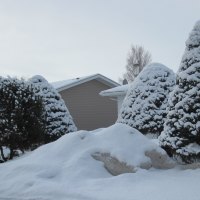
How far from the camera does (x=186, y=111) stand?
731 cm

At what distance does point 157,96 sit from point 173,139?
14.6 feet

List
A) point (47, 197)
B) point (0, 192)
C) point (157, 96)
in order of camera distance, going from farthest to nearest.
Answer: point (157, 96), point (0, 192), point (47, 197)

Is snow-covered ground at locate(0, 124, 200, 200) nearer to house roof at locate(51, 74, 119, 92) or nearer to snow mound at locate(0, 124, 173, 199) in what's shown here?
snow mound at locate(0, 124, 173, 199)

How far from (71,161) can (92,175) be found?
0.66m

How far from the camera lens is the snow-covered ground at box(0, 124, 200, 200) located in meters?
5.82

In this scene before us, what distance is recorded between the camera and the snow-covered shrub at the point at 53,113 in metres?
12.8

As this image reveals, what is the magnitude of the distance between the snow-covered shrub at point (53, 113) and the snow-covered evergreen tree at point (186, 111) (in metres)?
5.65

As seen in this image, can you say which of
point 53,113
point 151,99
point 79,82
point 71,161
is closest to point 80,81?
point 79,82

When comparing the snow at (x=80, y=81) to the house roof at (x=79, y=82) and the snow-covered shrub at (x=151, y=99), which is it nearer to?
the house roof at (x=79, y=82)

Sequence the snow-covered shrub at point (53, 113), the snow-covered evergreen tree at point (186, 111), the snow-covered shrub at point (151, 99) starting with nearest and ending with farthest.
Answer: the snow-covered evergreen tree at point (186, 111), the snow-covered shrub at point (151, 99), the snow-covered shrub at point (53, 113)

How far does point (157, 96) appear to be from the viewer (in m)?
11.7

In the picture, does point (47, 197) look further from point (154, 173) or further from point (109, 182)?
point (154, 173)

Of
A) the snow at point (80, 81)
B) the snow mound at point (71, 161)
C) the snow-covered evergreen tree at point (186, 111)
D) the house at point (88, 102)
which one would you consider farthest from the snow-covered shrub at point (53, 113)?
the house at point (88, 102)

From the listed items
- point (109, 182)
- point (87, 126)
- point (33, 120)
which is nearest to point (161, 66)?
point (33, 120)
